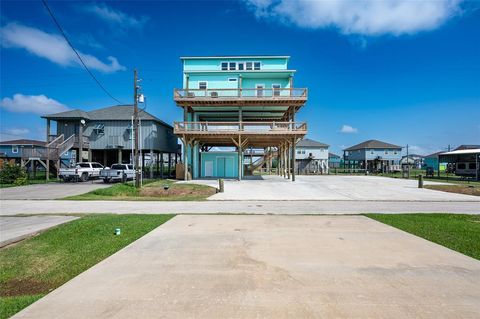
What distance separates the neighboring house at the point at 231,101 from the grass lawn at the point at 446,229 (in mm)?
16557

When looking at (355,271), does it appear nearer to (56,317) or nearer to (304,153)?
(56,317)

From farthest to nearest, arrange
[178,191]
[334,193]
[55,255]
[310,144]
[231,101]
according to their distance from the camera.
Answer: [310,144] → [231,101] → [178,191] → [334,193] → [55,255]

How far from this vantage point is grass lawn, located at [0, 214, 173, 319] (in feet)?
13.4

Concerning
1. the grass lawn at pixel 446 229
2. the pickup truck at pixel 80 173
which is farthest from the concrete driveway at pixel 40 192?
the grass lawn at pixel 446 229

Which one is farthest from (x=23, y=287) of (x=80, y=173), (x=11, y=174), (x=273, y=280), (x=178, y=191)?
(x=11, y=174)

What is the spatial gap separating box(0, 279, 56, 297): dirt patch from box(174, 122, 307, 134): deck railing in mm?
20467

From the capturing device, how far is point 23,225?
8156 millimetres

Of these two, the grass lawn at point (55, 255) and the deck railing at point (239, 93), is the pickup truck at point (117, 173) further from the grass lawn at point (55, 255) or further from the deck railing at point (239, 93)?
the grass lawn at point (55, 255)

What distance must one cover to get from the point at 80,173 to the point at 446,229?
2809 cm

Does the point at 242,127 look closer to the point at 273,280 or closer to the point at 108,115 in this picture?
the point at 108,115

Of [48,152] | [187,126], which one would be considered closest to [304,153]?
[187,126]

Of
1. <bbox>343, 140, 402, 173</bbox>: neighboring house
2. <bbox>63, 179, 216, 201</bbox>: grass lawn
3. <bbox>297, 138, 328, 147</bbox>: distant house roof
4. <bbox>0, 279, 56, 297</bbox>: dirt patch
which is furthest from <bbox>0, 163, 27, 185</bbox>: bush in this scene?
<bbox>343, 140, 402, 173</bbox>: neighboring house

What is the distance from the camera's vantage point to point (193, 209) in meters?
11.0

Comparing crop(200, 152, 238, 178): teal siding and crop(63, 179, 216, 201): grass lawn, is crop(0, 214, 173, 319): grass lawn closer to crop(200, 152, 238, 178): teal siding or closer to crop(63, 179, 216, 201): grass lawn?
crop(63, 179, 216, 201): grass lawn
